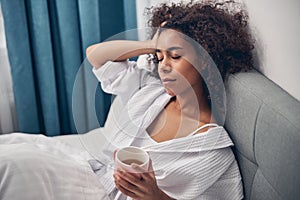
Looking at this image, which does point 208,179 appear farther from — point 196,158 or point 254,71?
point 254,71

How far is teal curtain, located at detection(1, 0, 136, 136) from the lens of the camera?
1918mm

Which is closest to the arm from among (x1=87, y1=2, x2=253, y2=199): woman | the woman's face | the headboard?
(x1=87, y1=2, x2=253, y2=199): woman

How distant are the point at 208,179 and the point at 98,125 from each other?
1.17 feet

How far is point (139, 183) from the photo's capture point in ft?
3.26

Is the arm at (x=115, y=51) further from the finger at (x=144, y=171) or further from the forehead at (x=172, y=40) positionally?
the finger at (x=144, y=171)

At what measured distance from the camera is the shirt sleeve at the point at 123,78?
4.44ft

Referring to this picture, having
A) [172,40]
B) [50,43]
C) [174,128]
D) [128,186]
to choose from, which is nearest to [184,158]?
[174,128]

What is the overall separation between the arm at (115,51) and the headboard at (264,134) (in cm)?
30

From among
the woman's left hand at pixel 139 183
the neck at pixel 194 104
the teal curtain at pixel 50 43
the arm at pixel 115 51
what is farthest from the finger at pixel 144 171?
the teal curtain at pixel 50 43

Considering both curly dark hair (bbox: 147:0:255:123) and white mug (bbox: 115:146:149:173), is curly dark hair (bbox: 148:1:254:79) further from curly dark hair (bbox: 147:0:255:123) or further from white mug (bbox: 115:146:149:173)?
white mug (bbox: 115:146:149:173)

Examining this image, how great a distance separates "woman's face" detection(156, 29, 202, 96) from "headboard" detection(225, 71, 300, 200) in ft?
0.47

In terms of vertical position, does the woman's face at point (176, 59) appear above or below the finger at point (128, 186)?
above

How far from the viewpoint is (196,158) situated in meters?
1.12

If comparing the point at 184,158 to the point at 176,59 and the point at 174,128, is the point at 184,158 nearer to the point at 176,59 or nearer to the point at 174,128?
the point at 174,128
